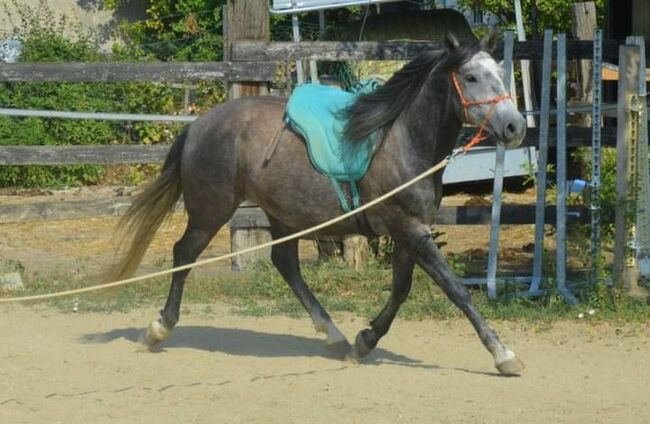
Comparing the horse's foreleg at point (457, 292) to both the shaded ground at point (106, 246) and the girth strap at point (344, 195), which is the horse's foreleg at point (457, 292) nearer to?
the girth strap at point (344, 195)

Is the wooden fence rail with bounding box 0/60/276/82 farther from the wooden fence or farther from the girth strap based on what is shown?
the girth strap

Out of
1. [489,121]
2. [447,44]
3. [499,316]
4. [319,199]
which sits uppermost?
A: [447,44]

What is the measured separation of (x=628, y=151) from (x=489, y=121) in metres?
2.35

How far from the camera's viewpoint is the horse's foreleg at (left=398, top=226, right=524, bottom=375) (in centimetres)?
662

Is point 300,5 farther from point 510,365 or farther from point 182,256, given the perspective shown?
point 510,365

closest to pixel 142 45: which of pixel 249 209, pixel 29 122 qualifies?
pixel 29 122

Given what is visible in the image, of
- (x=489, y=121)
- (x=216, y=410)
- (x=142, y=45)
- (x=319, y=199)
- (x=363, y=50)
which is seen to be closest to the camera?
(x=216, y=410)

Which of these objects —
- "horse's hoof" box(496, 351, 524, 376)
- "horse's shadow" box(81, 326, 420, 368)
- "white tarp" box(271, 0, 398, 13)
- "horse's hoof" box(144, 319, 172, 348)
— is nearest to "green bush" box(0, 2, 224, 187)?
"white tarp" box(271, 0, 398, 13)

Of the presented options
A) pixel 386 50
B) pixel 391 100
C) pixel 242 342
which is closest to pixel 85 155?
pixel 386 50

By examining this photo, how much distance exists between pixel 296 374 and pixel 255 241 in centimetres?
301

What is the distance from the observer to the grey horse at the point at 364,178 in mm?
6652

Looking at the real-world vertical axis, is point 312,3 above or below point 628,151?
above

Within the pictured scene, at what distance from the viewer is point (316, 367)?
710 centimetres

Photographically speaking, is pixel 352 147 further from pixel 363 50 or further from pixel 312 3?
pixel 312 3
